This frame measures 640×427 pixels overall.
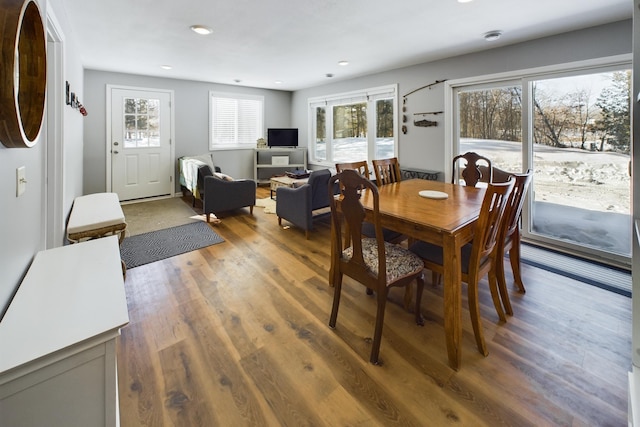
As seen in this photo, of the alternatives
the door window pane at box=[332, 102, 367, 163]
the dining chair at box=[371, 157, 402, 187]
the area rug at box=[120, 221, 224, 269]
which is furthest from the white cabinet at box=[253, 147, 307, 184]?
the dining chair at box=[371, 157, 402, 187]

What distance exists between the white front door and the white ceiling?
763mm

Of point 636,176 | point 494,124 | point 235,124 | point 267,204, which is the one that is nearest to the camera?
point 636,176

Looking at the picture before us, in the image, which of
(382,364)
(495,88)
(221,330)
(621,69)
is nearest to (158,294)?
(221,330)

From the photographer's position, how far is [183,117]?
596cm

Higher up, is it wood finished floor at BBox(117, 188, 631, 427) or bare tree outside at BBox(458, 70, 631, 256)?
bare tree outside at BBox(458, 70, 631, 256)

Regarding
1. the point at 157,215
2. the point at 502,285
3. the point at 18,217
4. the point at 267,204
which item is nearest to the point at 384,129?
the point at 267,204

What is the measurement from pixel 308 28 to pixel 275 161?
3909 mm

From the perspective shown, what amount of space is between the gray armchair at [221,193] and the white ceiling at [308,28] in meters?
1.65

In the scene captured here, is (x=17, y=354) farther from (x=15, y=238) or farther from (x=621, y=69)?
(x=621, y=69)

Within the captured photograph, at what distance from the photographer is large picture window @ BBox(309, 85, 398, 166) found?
5.20 meters

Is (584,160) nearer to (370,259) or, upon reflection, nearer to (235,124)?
(370,259)

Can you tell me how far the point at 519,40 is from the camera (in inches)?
135

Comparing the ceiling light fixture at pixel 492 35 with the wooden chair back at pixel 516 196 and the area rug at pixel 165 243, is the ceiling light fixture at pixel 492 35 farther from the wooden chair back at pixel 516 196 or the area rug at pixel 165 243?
the area rug at pixel 165 243

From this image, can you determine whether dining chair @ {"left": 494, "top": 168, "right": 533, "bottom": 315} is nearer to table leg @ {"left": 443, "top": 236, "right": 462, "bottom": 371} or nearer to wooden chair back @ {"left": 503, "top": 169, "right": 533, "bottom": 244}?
wooden chair back @ {"left": 503, "top": 169, "right": 533, "bottom": 244}
